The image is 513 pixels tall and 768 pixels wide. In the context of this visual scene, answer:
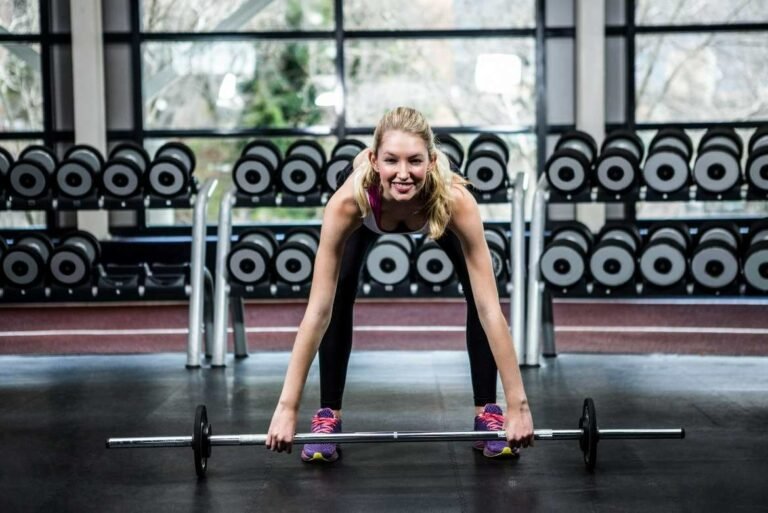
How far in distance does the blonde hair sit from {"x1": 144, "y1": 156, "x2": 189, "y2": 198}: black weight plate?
249cm

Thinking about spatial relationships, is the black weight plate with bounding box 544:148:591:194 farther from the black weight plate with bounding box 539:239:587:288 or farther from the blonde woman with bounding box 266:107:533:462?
the blonde woman with bounding box 266:107:533:462

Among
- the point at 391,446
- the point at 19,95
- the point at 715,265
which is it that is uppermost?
the point at 19,95

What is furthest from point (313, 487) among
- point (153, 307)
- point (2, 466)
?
point (153, 307)

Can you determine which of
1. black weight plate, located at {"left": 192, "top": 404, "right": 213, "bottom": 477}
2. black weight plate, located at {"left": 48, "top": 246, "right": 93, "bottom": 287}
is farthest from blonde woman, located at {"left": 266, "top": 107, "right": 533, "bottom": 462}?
black weight plate, located at {"left": 48, "top": 246, "right": 93, "bottom": 287}

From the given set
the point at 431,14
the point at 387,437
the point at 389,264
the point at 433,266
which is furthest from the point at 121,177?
the point at 431,14

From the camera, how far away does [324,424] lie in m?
2.66

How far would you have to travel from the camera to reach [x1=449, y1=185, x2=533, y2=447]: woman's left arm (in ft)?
7.13

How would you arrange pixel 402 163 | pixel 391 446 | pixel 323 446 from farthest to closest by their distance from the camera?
pixel 391 446, pixel 323 446, pixel 402 163

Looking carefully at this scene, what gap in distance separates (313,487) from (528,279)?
2.24 meters

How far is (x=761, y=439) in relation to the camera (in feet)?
9.50

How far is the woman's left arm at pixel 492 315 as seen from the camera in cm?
217

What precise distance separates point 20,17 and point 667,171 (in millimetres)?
5628

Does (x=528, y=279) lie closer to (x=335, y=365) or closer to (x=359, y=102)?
(x=335, y=365)

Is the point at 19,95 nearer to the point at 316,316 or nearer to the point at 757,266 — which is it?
the point at 757,266
